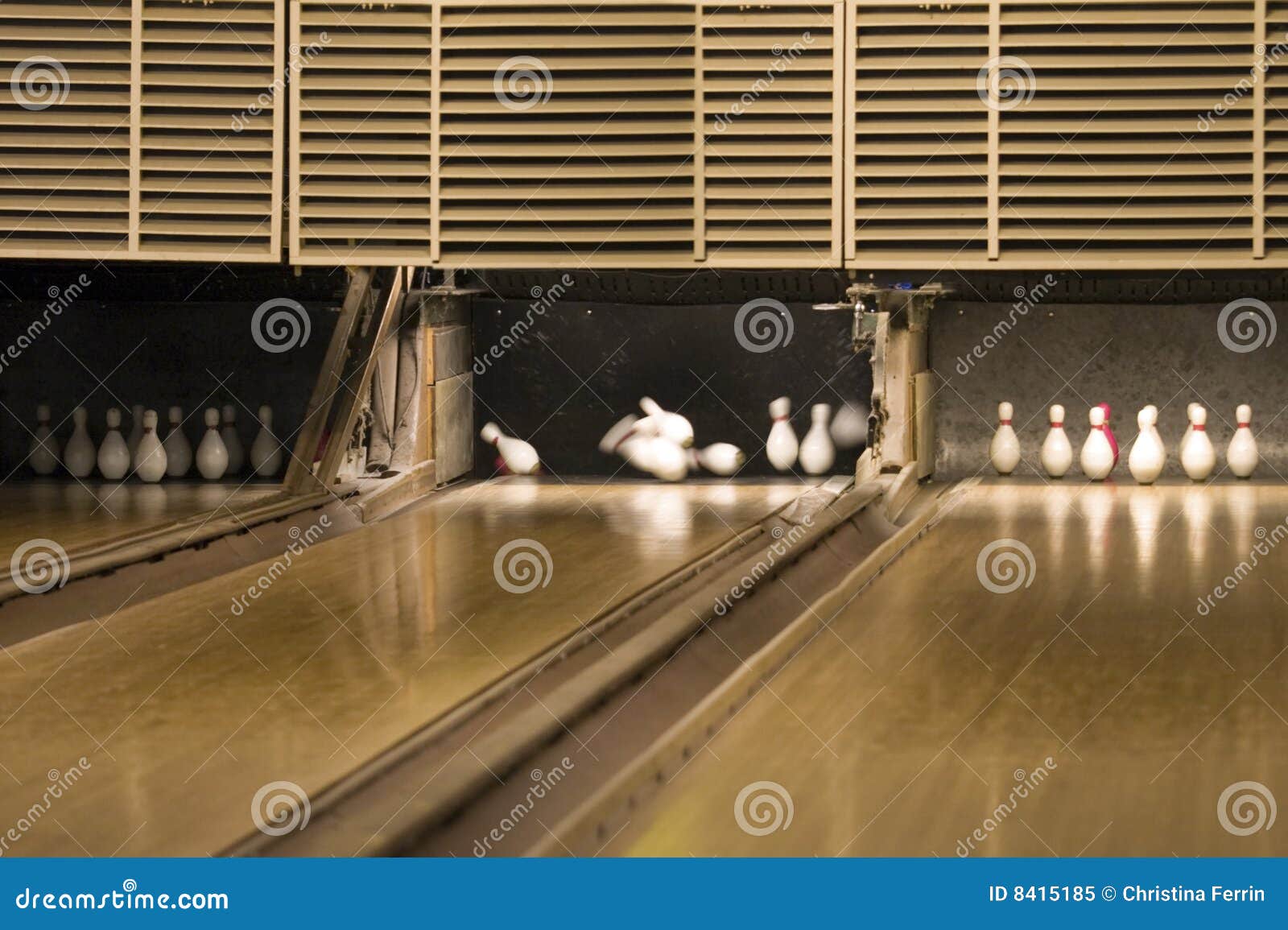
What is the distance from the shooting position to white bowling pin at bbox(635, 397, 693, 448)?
638 cm

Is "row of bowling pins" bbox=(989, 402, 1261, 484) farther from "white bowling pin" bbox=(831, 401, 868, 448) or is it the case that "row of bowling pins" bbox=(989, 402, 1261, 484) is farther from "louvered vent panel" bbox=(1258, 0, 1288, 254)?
"louvered vent panel" bbox=(1258, 0, 1288, 254)

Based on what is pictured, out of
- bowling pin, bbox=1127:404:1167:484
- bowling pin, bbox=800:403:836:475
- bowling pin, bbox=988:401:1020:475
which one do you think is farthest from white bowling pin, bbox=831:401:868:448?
bowling pin, bbox=1127:404:1167:484

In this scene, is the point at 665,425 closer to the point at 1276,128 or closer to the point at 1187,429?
the point at 1187,429

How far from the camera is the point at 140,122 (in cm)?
546

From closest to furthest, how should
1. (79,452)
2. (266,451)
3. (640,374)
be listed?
(79,452) < (266,451) < (640,374)

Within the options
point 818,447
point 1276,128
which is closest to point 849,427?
point 818,447

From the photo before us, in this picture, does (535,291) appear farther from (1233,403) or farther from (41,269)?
(1233,403)

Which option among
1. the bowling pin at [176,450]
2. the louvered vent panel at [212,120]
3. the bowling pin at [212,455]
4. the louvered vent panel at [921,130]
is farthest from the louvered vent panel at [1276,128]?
the bowling pin at [176,450]

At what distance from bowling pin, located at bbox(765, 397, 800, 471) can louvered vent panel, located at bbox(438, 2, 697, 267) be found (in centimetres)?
118

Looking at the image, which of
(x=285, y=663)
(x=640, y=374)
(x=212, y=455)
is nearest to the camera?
(x=285, y=663)

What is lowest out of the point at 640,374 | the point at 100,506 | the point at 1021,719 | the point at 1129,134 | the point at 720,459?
the point at 1021,719

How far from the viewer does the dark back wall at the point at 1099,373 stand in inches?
246

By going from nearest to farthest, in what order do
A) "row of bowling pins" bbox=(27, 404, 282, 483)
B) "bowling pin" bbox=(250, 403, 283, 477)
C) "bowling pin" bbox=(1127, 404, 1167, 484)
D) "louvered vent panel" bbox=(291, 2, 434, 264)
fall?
"louvered vent panel" bbox=(291, 2, 434, 264) < "bowling pin" bbox=(1127, 404, 1167, 484) < "row of bowling pins" bbox=(27, 404, 282, 483) < "bowling pin" bbox=(250, 403, 283, 477)

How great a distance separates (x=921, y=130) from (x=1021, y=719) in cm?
290
